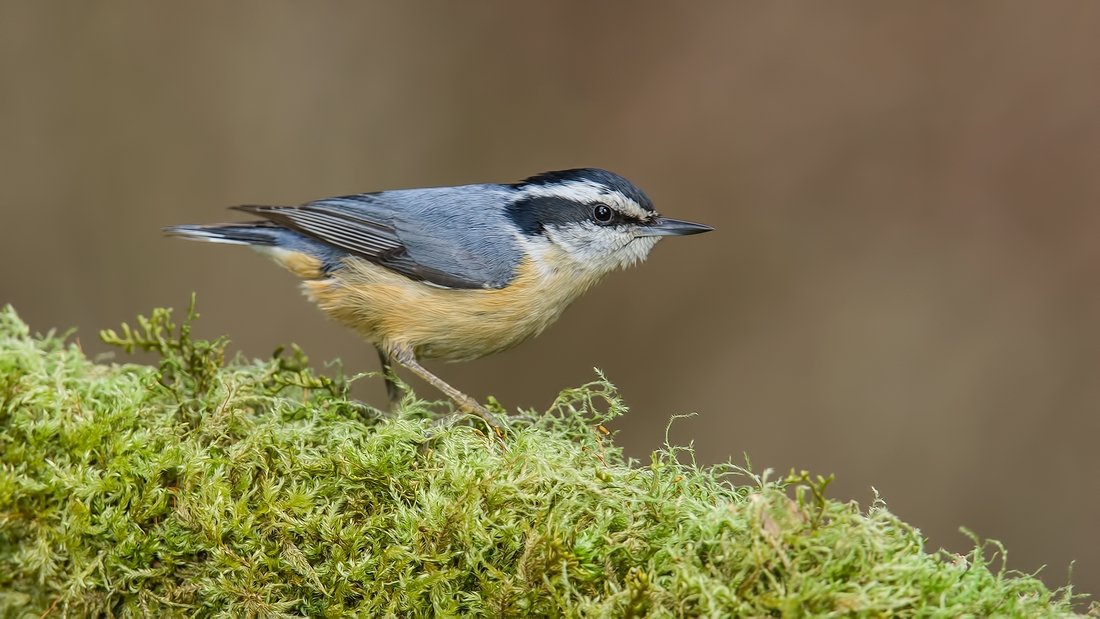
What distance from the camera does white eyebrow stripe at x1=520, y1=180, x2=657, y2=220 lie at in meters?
3.06

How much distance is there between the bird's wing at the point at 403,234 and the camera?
2949 millimetres

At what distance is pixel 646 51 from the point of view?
5.94m

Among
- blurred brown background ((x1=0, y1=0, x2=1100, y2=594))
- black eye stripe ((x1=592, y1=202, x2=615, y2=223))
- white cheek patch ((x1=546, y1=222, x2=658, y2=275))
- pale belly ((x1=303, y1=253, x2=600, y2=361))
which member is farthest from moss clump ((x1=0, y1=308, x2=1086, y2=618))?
blurred brown background ((x1=0, y1=0, x2=1100, y2=594))

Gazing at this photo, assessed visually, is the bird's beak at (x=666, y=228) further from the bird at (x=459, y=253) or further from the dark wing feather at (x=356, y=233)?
the dark wing feather at (x=356, y=233)

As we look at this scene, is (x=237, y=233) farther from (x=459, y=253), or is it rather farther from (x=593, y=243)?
(x=593, y=243)

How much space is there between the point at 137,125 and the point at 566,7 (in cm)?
355

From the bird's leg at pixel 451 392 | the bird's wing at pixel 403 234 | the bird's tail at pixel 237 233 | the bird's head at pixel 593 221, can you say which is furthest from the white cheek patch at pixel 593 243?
the bird's tail at pixel 237 233

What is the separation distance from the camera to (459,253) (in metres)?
2.99

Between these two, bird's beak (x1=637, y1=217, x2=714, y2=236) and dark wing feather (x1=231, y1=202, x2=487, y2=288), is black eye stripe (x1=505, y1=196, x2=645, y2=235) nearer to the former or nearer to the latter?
bird's beak (x1=637, y1=217, x2=714, y2=236)

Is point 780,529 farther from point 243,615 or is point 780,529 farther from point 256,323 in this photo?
point 256,323

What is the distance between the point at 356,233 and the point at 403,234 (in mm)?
197

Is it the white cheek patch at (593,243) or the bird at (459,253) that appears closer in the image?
the bird at (459,253)

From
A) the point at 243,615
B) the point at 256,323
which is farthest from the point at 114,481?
the point at 256,323

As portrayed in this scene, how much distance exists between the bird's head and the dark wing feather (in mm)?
375
